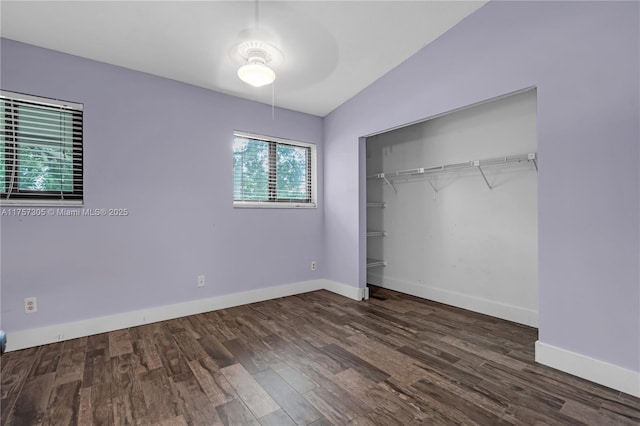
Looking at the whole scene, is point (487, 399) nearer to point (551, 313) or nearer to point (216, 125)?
point (551, 313)

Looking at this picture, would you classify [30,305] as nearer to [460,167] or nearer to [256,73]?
[256,73]

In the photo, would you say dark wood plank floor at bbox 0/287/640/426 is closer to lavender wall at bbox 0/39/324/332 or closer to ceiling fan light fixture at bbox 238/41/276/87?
lavender wall at bbox 0/39/324/332

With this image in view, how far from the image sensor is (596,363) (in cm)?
191

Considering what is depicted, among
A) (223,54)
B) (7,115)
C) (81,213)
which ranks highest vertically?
(223,54)

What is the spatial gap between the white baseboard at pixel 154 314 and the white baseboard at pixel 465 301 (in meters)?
0.74

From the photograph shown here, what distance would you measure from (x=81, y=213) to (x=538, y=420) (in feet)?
11.9

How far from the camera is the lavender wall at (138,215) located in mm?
2477

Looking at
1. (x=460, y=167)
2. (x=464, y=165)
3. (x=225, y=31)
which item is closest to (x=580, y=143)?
(x=464, y=165)

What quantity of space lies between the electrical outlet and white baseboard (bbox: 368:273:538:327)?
3822mm

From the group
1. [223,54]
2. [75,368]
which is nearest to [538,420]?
[75,368]

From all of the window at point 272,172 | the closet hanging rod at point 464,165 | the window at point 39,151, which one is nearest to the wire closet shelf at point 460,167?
the closet hanging rod at point 464,165

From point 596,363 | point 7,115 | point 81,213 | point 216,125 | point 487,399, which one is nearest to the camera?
point 487,399

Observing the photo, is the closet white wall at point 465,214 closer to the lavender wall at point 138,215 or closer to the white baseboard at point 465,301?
the white baseboard at point 465,301

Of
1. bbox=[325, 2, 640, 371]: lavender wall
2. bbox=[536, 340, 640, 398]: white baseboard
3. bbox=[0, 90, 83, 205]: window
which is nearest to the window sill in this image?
bbox=[0, 90, 83, 205]: window
